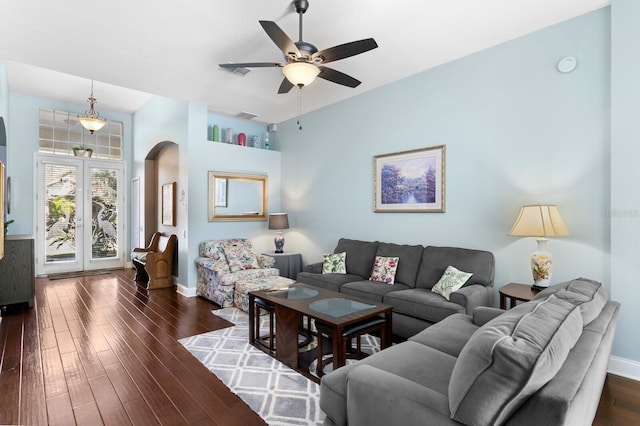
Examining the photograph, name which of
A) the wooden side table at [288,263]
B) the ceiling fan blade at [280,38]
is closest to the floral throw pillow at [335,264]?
the wooden side table at [288,263]

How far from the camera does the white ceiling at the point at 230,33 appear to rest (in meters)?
2.72

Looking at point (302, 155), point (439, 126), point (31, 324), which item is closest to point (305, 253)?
point (302, 155)

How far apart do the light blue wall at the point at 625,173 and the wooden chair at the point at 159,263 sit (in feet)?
19.2

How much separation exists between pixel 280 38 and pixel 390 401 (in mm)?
2400

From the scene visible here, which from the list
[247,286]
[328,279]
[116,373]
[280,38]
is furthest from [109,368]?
[280,38]

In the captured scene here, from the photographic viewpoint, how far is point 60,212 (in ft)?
21.9

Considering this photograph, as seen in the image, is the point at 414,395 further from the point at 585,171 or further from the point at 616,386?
the point at 585,171

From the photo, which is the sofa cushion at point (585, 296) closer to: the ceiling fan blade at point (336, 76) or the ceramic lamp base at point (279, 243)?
the ceiling fan blade at point (336, 76)

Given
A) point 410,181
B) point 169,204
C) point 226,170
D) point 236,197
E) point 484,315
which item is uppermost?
point 226,170

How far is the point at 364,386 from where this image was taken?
4.79ft

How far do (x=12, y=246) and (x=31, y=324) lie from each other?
1.21m

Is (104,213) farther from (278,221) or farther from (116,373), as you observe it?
(116,373)

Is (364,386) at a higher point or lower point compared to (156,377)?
higher

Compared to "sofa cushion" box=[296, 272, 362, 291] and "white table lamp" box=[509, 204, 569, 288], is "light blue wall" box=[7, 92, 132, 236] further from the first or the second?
"white table lamp" box=[509, 204, 569, 288]
